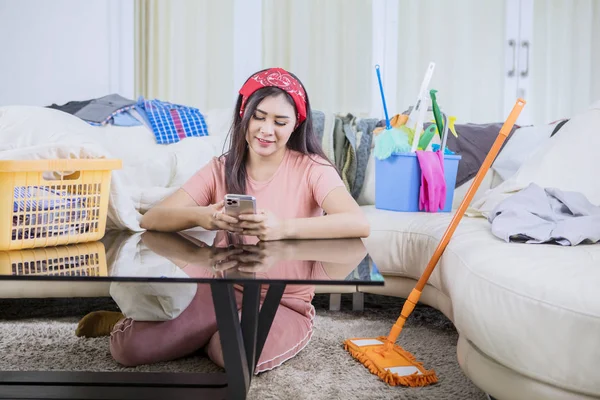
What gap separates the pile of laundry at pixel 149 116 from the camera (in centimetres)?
257

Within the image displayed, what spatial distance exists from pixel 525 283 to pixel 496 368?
0.18m

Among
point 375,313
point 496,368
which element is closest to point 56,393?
point 496,368

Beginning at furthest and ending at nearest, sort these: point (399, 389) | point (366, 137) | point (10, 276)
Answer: point (366, 137) < point (399, 389) < point (10, 276)

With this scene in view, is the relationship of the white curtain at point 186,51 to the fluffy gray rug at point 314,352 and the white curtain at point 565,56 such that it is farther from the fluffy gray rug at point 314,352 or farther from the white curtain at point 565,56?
the white curtain at point 565,56

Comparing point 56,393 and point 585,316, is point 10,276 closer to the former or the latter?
point 56,393

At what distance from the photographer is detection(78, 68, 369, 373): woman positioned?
1.59m

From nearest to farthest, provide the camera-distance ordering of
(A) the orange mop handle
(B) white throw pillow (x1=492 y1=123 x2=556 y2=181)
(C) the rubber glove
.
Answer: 1. (A) the orange mop handle
2. (C) the rubber glove
3. (B) white throw pillow (x1=492 y1=123 x2=556 y2=181)

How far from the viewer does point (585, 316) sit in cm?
105

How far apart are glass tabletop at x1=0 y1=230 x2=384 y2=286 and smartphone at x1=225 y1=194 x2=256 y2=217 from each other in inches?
2.1

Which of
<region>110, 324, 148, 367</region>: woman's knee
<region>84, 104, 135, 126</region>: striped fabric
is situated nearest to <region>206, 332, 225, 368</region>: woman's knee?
<region>110, 324, 148, 367</region>: woman's knee

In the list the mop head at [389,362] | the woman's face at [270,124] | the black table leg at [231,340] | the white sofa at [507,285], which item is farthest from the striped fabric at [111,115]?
the black table leg at [231,340]

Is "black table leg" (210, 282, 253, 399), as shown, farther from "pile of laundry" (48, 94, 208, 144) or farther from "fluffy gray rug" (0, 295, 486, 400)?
"pile of laundry" (48, 94, 208, 144)

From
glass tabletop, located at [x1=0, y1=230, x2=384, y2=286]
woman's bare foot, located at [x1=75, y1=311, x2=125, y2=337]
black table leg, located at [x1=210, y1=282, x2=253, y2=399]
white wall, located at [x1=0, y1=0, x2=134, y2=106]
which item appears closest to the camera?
glass tabletop, located at [x1=0, y1=230, x2=384, y2=286]

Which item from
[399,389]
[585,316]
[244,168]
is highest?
[244,168]
